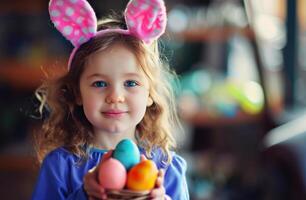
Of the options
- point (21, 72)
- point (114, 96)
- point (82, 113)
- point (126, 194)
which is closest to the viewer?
point (126, 194)

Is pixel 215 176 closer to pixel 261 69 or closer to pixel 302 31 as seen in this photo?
pixel 261 69

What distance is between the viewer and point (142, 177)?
0.89 metres

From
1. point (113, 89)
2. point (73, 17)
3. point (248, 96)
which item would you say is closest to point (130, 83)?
point (113, 89)

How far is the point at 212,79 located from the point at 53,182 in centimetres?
225

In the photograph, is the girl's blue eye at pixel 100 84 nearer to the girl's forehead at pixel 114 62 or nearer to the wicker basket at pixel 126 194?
the girl's forehead at pixel 114 62

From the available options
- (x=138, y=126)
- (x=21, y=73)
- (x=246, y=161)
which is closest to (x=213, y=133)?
(x=246, y=161)

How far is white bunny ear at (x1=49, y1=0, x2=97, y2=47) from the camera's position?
104 centimetres

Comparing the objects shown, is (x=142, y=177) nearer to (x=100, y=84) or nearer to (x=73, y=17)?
(x=100, y=84)

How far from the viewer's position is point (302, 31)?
320cm

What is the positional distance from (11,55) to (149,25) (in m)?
2.23

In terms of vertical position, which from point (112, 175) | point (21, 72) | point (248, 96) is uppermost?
point (112, 175)

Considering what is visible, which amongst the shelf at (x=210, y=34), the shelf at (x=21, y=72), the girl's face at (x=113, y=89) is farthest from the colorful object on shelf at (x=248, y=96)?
the girl's face at (x=113, y=89)

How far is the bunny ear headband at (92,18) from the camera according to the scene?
104 cm

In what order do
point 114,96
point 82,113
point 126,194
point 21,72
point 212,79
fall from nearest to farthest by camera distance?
1. point 126,194
2. point 114,96
3. point 82,113
4. point 21,72
5. point 212,79
